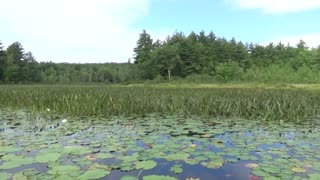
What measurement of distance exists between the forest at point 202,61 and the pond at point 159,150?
39597mm

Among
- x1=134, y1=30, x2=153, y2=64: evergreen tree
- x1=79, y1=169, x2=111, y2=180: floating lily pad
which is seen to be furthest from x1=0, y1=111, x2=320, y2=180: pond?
x1=134, y1=30, x2=153, y2=64: evergreen tree

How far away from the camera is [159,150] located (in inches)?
239

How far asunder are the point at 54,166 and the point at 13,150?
146 cm

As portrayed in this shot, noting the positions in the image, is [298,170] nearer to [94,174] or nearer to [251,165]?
[251,165]

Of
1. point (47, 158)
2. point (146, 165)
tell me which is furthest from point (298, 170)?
point (47, 158)

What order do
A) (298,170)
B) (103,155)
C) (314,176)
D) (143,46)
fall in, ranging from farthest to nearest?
(143,46)
(103,155)
(298,170)
(314,176)

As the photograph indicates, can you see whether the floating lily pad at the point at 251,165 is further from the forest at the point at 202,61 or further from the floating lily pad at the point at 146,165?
the forest at the point at 202,61

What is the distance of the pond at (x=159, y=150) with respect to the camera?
15.7 feet

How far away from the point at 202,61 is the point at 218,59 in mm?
3311

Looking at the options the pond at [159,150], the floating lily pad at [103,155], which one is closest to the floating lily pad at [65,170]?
the pond at [159,150]

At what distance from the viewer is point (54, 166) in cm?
487

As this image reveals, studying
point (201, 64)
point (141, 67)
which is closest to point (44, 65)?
point (141, 67)

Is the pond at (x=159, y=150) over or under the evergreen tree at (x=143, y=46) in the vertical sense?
under

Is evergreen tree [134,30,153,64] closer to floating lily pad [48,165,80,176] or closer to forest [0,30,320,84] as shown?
forest [0,30,320,84]
